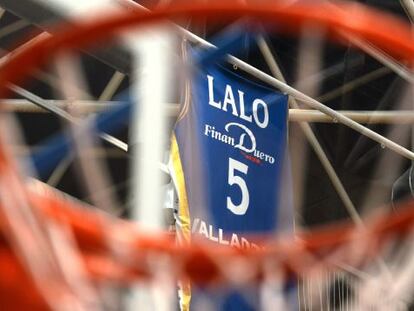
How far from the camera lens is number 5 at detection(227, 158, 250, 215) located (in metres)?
7.74

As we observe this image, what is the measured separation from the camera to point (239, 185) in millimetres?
7891

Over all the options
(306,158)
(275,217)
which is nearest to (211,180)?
(275,217)

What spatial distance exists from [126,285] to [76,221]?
31 cm

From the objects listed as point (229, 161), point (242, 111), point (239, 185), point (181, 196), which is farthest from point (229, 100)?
Answer: point (181, 196)

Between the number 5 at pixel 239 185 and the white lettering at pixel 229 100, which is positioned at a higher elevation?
the white lettering at pixel 229 100

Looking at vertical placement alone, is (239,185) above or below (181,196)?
above

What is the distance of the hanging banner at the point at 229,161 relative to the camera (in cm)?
741

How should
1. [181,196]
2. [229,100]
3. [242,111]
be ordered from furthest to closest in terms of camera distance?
1. [242,111]
2. [229,100]
3. [181,196]

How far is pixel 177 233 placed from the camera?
6.76 m

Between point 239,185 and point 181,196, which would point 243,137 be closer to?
point 239,185

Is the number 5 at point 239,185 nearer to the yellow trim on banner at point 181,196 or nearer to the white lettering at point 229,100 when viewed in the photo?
the white lettering at point 229,100

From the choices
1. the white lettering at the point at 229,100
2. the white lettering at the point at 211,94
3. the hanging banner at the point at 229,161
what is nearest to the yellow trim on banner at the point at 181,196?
the hanging banner at the point at 229,161

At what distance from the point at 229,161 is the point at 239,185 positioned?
6.5 inches

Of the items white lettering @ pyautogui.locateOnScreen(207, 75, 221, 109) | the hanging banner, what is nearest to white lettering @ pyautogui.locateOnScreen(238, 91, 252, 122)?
the hanging banner
